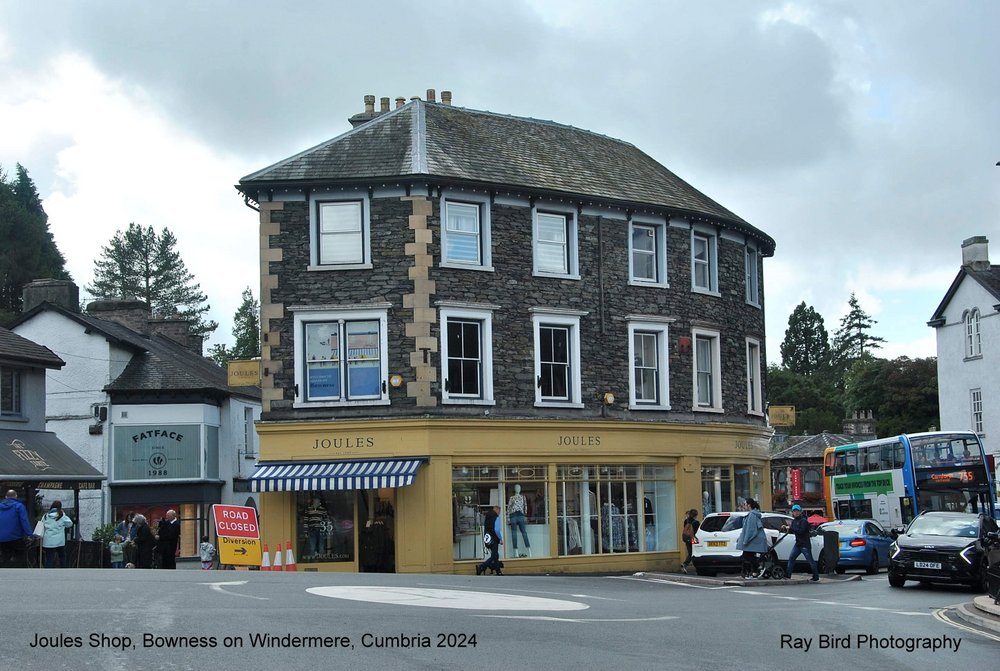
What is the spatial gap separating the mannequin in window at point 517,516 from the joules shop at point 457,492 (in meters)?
0.03

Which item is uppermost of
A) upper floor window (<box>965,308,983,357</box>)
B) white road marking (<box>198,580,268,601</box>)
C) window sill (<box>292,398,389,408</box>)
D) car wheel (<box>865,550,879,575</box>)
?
upper floor window (<box>965,308,983,357</box>)

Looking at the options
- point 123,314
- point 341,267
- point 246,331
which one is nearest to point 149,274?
point 246,331

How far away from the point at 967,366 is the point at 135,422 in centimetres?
3842

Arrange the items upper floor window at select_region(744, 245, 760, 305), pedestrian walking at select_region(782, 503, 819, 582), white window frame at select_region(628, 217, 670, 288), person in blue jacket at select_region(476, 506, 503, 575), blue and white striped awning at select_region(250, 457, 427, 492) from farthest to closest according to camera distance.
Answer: upper floor window at select_region(744, 245, 760, 305) < white window frame at select_region(628, 217, 670, 288) < blue and white striped awning at select_region(250, 457, 427, 492) < person in blue jacket at select_region(476, 506, 503, 575) < pedestrian walking at select_region(782, 503, 819, 582)

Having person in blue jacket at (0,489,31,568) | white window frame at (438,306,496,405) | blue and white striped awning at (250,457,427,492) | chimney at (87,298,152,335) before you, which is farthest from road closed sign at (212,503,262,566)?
chimney at (87,298,152,335)

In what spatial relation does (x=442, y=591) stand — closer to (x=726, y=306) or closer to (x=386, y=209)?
(x=386, y=209)

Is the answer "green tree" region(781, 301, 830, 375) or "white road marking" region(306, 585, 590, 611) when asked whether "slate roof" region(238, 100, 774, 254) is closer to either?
"white road marking" region(306, 585, 590, 611)

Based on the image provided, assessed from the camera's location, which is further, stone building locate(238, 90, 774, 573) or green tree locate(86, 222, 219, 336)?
green tree locate(86, 222, 219, 336)

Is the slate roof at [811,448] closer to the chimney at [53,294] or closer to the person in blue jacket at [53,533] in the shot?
the chimney at [53,294]

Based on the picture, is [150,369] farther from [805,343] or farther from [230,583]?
[805,343]

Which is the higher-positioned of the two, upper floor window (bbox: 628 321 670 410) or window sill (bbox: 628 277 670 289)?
window sill (bbox: 628 277 670 289)

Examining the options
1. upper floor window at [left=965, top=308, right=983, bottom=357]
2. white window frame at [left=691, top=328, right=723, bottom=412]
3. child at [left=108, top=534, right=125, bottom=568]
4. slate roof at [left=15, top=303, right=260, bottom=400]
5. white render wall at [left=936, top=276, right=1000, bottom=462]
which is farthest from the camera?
upper floor window at [left=965, top=308, right=983, bottom=357]

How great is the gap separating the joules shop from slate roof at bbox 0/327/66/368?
10.7 meters

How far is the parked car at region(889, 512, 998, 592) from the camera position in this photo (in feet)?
78.6
